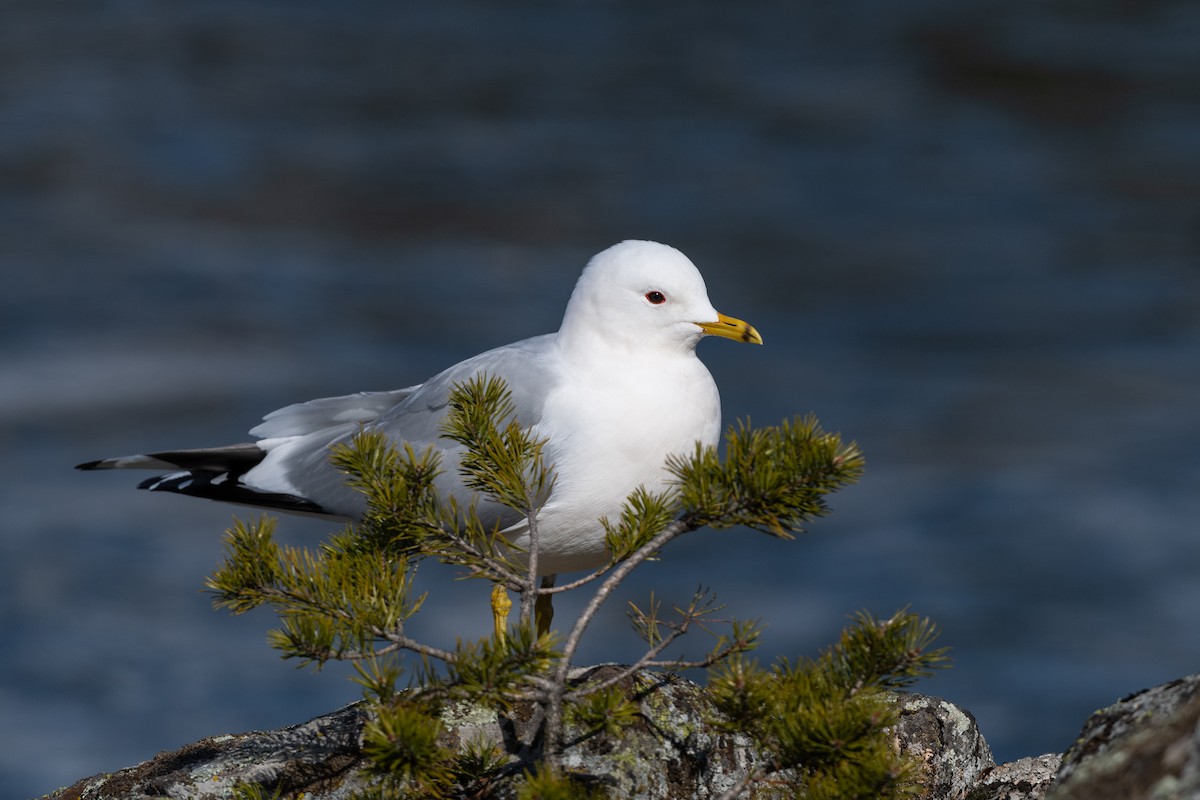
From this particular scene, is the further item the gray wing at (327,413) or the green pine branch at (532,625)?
the gray wing at (327,413)

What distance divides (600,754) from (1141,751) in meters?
1.55

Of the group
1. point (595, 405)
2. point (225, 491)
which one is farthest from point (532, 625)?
point (225, 491)

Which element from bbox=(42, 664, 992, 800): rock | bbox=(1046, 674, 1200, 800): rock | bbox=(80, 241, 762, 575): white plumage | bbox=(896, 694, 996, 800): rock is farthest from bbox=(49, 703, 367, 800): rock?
bbox=(1046, 674, 1200, 800): rock

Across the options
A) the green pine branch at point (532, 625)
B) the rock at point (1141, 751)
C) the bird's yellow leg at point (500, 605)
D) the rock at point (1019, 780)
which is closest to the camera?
the rock at point (1141, 751)

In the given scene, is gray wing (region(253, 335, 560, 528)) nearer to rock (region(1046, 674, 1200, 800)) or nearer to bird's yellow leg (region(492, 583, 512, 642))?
bird's yellow leg (region(492, 583, 512, 642))

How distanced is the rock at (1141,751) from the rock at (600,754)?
3.58 feet

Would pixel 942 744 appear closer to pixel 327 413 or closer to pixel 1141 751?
pixel 1141 751

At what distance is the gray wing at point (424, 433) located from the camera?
482 centimetres

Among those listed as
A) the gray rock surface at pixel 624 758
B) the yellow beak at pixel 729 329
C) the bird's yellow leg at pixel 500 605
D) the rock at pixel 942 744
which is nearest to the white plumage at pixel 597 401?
the yellow beak at pixel 729 329

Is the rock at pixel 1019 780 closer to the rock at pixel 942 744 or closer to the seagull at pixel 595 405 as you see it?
the rock at pixel 942 744

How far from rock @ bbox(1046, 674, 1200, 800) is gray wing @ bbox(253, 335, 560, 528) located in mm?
2117

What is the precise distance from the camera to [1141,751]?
257cm

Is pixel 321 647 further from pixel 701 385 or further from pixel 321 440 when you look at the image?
pixel 321 440

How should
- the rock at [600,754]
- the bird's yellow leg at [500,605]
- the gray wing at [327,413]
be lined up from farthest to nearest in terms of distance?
the gray wing at [327,413]
the bird's yellow leg at [500,605]
the rock at [600,754]
